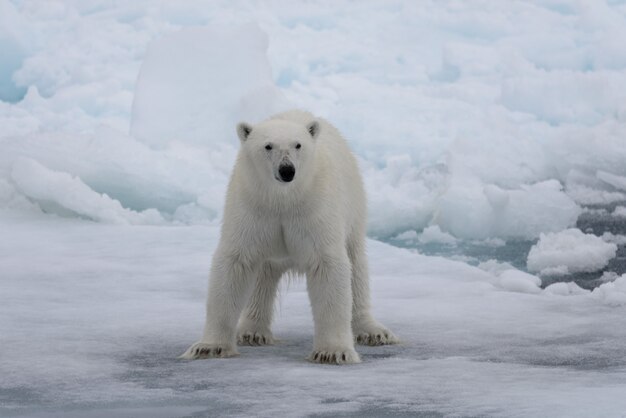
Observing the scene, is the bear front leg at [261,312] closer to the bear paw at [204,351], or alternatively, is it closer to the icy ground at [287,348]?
the icy ground at [287,348]

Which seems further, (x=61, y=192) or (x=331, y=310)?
(x=61, y=192)

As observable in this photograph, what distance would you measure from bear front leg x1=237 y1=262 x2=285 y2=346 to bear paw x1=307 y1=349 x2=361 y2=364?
0.71 meters

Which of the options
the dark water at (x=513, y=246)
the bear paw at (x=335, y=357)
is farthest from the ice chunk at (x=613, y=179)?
the bear paw at (x=335, y=357)

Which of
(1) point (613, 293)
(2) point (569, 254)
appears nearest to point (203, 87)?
(2) point (569, 254)

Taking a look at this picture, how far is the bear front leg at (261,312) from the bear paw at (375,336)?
0.46 m

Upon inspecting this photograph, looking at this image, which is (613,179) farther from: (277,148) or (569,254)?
(277,148)

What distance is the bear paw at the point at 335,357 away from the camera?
425cm

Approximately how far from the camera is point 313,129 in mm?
4430

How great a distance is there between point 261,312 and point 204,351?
2.13 feet

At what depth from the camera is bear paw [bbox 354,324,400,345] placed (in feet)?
16.1

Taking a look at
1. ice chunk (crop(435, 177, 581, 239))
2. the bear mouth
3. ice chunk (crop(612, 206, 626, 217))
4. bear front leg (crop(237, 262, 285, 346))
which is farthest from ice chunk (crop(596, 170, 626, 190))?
the bear mouth

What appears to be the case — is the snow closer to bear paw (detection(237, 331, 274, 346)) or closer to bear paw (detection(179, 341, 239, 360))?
A: bear paw (detection(237, 331, 274, 346))

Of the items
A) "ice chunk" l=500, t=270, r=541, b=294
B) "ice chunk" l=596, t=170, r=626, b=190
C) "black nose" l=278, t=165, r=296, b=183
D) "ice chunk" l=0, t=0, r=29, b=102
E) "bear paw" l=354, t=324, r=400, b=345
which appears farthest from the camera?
"ice chunk" l=0, t=0, r=29, b=102

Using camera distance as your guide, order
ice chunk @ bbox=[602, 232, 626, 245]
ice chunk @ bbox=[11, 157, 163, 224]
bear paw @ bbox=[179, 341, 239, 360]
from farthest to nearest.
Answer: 1. ice chunk @ bbox=[602, 232, 626, 245]
2. ice chunk @ bbox=[11, 157, 163, 224]
3. bear paw @ bbox=[179, 341, 239, 360]
